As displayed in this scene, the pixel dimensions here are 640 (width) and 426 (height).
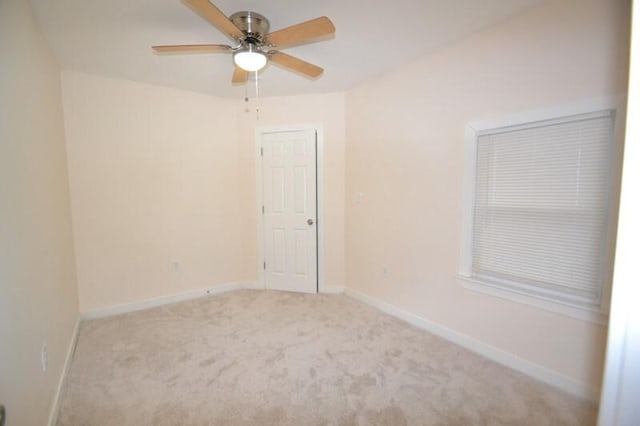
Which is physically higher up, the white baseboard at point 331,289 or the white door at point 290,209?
the white door at point 290,209

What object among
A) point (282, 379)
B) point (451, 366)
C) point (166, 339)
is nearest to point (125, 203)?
point (166, 339)

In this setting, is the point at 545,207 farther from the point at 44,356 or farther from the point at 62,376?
the point at 62,376

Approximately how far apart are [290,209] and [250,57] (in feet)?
6.77

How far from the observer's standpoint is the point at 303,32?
1.74m

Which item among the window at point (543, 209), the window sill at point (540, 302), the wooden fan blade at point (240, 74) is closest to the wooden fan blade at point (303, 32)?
the wooden fan blade at point (240, 74)

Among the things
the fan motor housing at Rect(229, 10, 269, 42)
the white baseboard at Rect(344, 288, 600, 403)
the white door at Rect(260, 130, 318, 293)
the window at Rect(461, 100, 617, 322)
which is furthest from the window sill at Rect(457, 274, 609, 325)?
the fan motor housing at Rect(229, 10, 269, 42)

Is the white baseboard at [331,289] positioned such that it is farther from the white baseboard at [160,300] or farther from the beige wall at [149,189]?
the beige wall at [149,189]

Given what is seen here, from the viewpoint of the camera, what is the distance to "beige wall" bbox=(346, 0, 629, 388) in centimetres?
175

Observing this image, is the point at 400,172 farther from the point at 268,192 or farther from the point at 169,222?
the point at 169,222

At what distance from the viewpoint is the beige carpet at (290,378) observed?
66.7 inches

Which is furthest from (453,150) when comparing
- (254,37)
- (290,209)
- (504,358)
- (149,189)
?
(149,189)

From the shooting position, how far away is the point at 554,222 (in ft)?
6.29

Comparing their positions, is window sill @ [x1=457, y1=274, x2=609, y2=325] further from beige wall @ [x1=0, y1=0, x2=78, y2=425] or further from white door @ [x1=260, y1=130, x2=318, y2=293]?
beige wall @ [x1=0, y1=0, x2=78, y2=425]

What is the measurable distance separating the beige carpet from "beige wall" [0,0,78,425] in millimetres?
350
